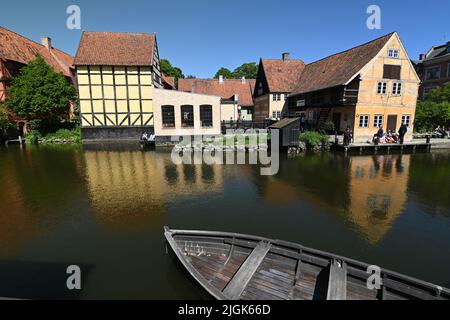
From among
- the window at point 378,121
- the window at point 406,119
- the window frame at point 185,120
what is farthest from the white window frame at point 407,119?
the window frame at point 185,120

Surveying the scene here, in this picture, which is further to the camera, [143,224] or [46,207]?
[46,207]

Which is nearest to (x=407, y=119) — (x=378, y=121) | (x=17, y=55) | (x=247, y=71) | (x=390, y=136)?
(x=378, y=121)

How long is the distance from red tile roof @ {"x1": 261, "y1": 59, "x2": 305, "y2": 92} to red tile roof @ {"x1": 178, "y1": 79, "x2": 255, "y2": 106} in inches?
242

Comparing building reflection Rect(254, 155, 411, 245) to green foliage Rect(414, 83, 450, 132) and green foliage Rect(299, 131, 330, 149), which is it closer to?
green foliage Rect(299, 131, 330, 149)

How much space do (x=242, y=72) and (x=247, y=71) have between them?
2331 mm

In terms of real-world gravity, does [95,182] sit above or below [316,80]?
below

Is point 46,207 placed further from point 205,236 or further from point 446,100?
point 446,100

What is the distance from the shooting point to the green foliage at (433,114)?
30.1 meters

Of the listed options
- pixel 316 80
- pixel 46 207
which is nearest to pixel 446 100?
pixel 316 80

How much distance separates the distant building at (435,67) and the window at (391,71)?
2148 centimetres

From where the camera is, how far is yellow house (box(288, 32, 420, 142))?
24.6 m

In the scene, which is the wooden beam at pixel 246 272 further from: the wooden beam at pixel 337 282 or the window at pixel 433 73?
the window at pixel 433 73
